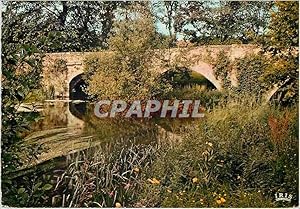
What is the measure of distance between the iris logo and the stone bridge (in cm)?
74

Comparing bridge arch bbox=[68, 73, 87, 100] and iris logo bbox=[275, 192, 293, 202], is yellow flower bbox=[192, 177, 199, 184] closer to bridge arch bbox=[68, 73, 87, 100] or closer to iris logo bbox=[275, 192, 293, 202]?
iris logo bbox=[275, 192, 293, 202]

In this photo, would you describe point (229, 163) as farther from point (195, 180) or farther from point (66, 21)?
point (66, 21)

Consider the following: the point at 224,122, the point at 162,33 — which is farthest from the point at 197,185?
the point at 162,33

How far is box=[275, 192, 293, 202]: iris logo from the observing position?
10.9 feet

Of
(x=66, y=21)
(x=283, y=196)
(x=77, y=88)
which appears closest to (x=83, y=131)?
(x=77, y=88)

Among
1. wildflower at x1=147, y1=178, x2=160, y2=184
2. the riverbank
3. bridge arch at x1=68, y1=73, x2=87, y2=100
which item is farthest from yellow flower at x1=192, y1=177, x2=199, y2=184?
bridge arch at x1=68, y1=73, x2=87, y2=100

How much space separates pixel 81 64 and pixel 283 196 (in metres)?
1.52

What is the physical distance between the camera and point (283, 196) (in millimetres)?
3346

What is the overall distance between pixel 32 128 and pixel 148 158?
743 mm

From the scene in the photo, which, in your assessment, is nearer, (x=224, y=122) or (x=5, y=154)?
(x=5, y=154)

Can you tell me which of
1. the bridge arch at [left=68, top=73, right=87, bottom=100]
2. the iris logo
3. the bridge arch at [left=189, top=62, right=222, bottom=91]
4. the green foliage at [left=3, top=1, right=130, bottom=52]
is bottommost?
the iris logo

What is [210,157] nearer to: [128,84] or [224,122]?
[224,122]

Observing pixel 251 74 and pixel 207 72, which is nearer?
pixel 251 74

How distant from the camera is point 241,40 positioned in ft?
11.4
